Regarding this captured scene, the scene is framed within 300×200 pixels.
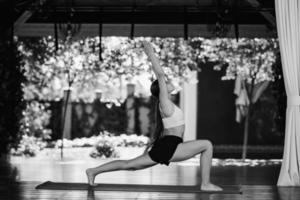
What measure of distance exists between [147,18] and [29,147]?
4.67m

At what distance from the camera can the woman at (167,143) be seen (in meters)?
6.44

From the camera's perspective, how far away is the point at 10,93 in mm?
10727

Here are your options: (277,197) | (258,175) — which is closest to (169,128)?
(277,197)

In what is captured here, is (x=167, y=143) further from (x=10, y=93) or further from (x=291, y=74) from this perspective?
(x=10, y=93)

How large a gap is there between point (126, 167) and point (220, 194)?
0.95 m

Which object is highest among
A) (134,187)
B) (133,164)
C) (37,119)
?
(133,164)

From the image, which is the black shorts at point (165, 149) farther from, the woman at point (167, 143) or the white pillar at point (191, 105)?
the white pillar at point (191, 105)

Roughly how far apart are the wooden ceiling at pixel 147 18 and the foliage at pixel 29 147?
3328mm

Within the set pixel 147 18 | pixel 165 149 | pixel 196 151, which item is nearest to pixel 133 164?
pixel 165 149

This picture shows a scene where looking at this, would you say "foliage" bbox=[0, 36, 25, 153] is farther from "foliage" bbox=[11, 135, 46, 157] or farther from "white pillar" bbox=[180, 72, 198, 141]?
"white pillar" bbox=[180, 72, 198, 141]

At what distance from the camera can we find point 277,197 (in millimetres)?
6207

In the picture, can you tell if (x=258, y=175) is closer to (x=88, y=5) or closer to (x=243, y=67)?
(x=88, y=5)

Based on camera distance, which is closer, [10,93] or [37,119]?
[10,93]

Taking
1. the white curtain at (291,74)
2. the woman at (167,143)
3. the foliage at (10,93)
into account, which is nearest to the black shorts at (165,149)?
the woman at (167,143)
